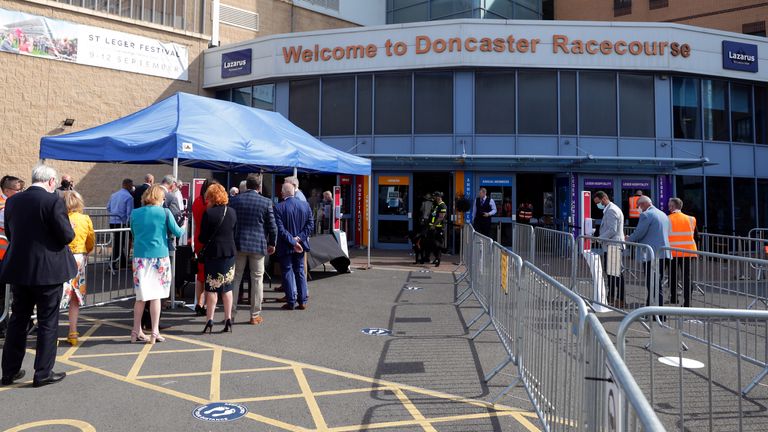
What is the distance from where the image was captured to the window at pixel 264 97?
62.0ft

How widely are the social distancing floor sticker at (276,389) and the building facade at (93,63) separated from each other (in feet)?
44.6

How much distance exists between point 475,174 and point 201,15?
Result: 12097mm

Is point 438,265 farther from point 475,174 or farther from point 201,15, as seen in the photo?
point 201,15

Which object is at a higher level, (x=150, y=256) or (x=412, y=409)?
(x=150, y=256)

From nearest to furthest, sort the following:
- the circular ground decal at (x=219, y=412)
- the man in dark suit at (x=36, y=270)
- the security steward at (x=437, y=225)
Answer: the circular ground decal at (x=219, y=412)
the man in dark suit at (x=36, y=270)
the security steward at (x=437, y=225)

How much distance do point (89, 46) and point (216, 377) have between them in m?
16.4

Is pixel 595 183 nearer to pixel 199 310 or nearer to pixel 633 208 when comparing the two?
pixel 633 208

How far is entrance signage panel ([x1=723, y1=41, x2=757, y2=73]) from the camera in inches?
679

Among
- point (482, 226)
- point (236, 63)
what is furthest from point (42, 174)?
point (236, 63)

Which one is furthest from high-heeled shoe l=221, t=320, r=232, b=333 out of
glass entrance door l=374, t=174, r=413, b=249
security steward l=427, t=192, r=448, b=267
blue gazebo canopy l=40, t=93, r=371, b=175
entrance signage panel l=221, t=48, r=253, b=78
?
entrance signage panel l=221, t=48, r=253, b=78

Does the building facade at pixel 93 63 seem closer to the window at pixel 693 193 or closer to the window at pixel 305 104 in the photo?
the window at pixel 305 104

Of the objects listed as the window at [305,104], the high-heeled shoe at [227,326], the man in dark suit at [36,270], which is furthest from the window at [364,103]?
the man in dark suit at [36,270]

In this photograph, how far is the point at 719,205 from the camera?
17.6 meters

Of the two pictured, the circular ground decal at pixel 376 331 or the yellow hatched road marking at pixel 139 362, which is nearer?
the yellow hatched road marking at pixel 139 362
